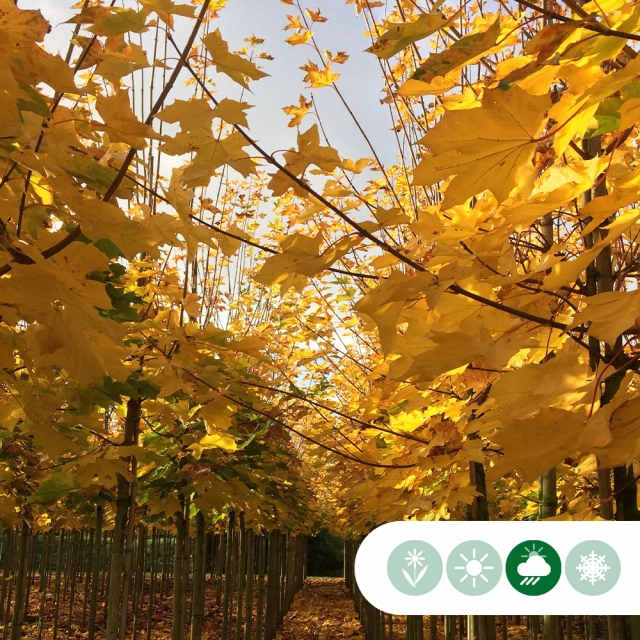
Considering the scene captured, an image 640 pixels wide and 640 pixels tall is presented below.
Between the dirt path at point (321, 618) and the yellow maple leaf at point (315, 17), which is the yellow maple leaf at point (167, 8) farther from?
the dirt path at point (321, 618)

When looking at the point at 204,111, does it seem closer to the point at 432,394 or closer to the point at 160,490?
the point at 432,394

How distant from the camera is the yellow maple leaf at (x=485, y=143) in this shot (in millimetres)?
731

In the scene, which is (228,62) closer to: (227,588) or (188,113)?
(188,113)

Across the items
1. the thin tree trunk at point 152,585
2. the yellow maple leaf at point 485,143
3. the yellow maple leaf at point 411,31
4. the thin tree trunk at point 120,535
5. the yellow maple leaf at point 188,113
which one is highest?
the yellow maple leaf at point 411,31

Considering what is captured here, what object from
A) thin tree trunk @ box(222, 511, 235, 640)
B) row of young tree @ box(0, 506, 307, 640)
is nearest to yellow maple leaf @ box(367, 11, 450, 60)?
row of young tree @ box(0, 506, 307, 640)

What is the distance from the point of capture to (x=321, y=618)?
39.5 feet

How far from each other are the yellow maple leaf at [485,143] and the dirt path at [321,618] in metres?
9.93

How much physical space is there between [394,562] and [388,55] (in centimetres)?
108

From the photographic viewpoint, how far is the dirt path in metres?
9.70

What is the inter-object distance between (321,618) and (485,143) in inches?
513

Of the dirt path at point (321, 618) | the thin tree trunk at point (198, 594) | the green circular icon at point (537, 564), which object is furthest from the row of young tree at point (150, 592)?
the green circular icon at point (537, 564)

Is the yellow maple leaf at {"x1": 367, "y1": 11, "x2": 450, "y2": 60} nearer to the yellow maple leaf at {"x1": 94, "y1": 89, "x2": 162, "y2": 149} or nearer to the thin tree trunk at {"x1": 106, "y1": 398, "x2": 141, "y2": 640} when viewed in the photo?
the yellow maple leaf at {"x1": 94, "y1": 89, "x2": 162, "y2": 149}

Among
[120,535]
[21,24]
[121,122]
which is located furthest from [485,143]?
[120,535]

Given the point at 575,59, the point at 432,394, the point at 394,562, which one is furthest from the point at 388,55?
the point at 432,394
